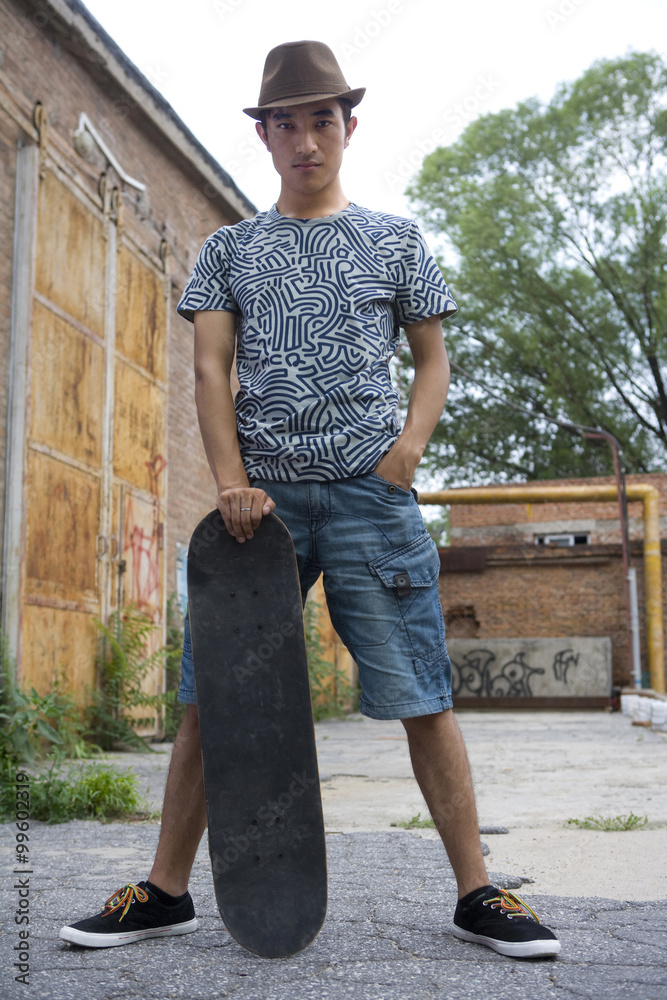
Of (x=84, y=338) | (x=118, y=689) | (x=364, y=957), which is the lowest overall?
(x=364, y=957)

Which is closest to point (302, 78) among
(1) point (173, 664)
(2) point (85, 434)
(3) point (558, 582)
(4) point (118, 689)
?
(2) point (85, 434)

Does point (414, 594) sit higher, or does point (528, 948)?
point (414, 594)

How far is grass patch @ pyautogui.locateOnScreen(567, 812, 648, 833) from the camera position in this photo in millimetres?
3658

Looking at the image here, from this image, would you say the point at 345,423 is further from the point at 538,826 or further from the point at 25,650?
the point at 25,650

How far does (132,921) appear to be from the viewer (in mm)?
2141

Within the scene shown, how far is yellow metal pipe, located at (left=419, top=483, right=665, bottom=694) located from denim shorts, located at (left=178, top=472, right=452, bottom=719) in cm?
1593

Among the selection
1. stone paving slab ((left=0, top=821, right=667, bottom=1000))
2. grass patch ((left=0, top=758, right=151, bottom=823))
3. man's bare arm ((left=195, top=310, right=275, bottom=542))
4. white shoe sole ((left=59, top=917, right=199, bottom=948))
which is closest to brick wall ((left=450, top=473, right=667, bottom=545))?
grass patch ((left=0, top=758, right=151, bottom=823))

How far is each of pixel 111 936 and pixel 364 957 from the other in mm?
556

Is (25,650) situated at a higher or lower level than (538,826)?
higher

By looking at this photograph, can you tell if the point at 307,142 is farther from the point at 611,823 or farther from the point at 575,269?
the point at 575,269

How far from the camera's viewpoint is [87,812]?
4109mm

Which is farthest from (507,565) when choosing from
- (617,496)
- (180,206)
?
(180,206)

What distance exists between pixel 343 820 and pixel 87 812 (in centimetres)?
109

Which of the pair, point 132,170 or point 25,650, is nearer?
point 25,650
